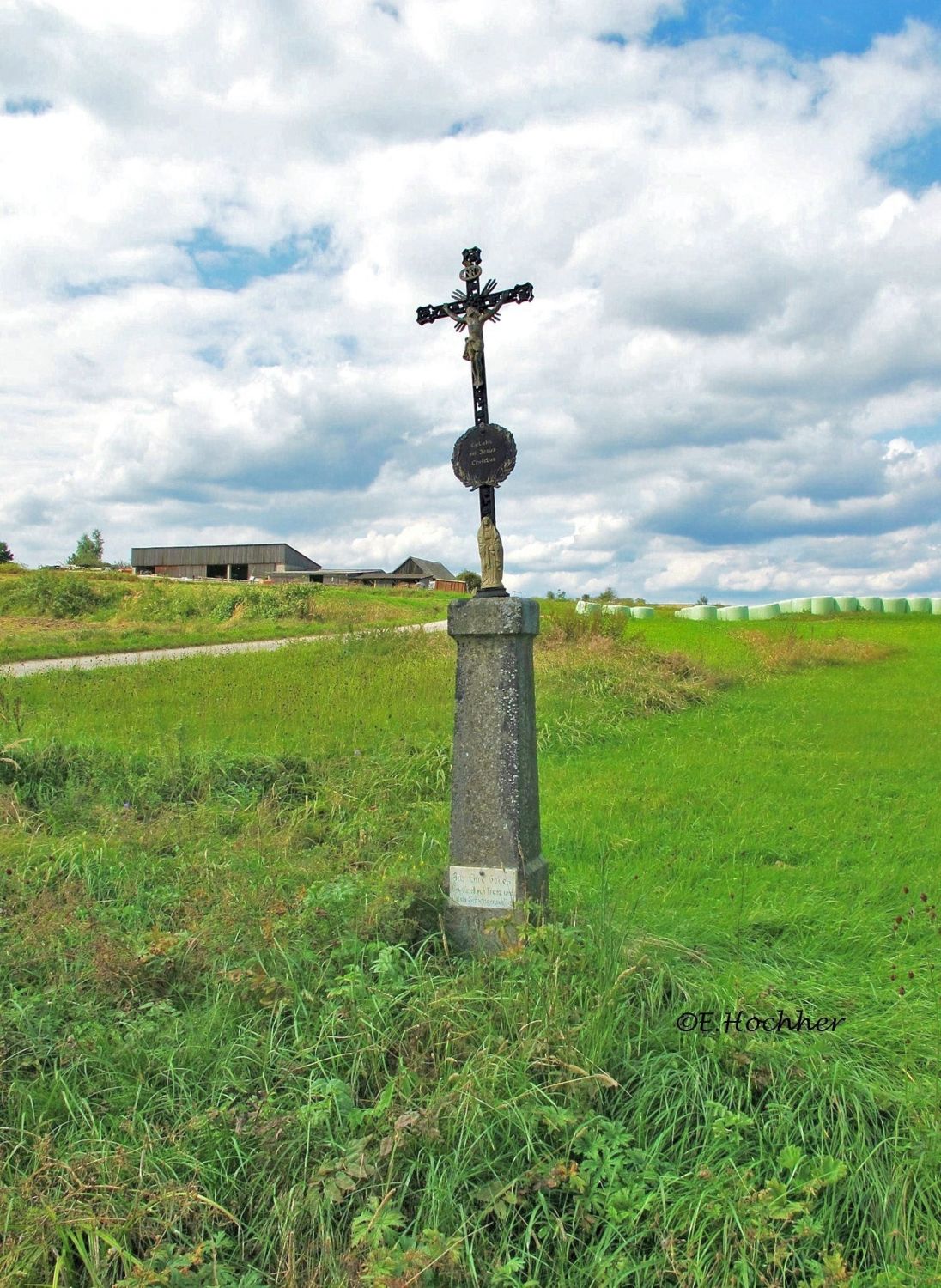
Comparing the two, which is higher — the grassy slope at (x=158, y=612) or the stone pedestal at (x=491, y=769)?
the grassy slope at (x=158, y=612)

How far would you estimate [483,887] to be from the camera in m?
4.33

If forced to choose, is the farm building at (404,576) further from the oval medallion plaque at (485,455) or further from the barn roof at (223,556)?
the oval medallion plaque at (485,455)

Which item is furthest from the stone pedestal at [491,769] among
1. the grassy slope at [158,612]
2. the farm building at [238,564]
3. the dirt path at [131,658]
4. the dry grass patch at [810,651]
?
the farm building at [238,564]

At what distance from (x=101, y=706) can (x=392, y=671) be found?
14.8ft

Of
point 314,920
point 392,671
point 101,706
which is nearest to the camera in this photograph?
point 314,920

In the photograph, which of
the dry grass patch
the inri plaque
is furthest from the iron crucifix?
the dry grass patch

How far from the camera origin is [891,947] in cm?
450

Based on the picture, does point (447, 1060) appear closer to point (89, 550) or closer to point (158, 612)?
point (158, 612)

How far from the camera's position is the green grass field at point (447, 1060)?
8.11 ft

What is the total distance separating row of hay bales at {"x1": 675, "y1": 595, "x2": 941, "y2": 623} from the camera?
107ft

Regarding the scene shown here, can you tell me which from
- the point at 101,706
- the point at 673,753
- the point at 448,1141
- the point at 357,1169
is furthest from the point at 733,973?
the point at 101,706

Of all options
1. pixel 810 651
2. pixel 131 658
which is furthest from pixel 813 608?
pixel 131 658

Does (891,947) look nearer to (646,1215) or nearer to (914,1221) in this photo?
(914,1221)

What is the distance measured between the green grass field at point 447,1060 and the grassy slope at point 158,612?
15.9 m
